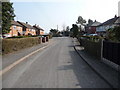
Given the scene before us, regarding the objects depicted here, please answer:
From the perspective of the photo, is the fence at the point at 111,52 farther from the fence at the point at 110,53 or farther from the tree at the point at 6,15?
the tree at the point at 6,15

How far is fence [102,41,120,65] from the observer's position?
28.6 feet

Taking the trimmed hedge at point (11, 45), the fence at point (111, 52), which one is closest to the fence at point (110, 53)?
the fence at point (111, 52)

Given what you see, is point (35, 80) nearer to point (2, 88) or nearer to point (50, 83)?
point (50, 83)

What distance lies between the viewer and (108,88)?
20.2 ft

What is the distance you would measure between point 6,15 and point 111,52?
3096 cm

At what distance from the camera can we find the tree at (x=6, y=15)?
35403mm

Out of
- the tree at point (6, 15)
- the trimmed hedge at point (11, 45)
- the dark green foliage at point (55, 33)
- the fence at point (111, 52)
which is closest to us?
the fence at point (111, 52)

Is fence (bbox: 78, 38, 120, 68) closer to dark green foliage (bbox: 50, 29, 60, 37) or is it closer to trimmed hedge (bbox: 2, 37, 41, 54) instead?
trimmed hedge (bbox: 2, 37, 41, 54)

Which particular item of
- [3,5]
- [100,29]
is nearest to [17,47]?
[3,5]

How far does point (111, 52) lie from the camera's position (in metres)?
9.73

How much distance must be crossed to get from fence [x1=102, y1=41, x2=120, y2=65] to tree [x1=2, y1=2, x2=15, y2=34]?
92.4 ft

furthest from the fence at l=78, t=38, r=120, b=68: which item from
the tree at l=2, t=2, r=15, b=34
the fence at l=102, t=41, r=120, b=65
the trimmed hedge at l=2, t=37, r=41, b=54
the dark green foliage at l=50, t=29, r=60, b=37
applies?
the dark green foliage at l=50, t=29, r=60, b=37

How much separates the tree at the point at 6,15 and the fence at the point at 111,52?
28154 mm

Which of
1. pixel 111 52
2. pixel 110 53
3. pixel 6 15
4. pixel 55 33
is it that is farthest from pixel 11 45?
pixel 55 33
